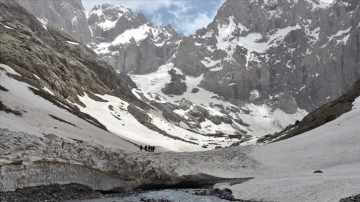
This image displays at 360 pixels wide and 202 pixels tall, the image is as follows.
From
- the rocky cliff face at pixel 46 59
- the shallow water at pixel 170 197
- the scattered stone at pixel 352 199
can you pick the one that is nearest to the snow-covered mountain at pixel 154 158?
the scattered stone at pixel 352 199

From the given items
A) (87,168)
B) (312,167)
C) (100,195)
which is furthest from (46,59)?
(312,167)

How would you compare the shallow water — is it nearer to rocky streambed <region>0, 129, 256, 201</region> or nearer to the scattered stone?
rocky streambed <region>0, 129, 256, 201</region>

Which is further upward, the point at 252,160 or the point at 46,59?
the point at 46,59

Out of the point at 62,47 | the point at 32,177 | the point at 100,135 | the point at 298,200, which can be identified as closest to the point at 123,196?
the point at 32,177

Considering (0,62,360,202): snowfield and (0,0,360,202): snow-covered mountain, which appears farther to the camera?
(0,0,360,202): snow-covered mountain

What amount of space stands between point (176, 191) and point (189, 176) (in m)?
3.81

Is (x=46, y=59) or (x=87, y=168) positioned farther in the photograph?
(x=46, y=59)

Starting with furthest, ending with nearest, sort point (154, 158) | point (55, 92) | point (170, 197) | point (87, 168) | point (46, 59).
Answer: point (46, 59) < point (55, 92) < point (154, 158) < point (170, 197) < point (87, 168)

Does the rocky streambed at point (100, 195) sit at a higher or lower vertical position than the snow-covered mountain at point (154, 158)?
lower

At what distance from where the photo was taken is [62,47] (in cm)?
18338

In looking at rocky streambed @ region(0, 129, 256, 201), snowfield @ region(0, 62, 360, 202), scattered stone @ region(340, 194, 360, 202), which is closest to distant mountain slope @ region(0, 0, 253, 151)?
snowfield @ region(0, 62, 360, 202)

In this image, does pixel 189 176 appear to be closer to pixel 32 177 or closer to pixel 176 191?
pixel 176 191

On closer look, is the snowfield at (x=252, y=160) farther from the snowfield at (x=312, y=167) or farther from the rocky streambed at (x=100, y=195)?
the rocky streambed at (x=100, y=195)

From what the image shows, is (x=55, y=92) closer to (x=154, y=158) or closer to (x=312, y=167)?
(x=154, y=158)
